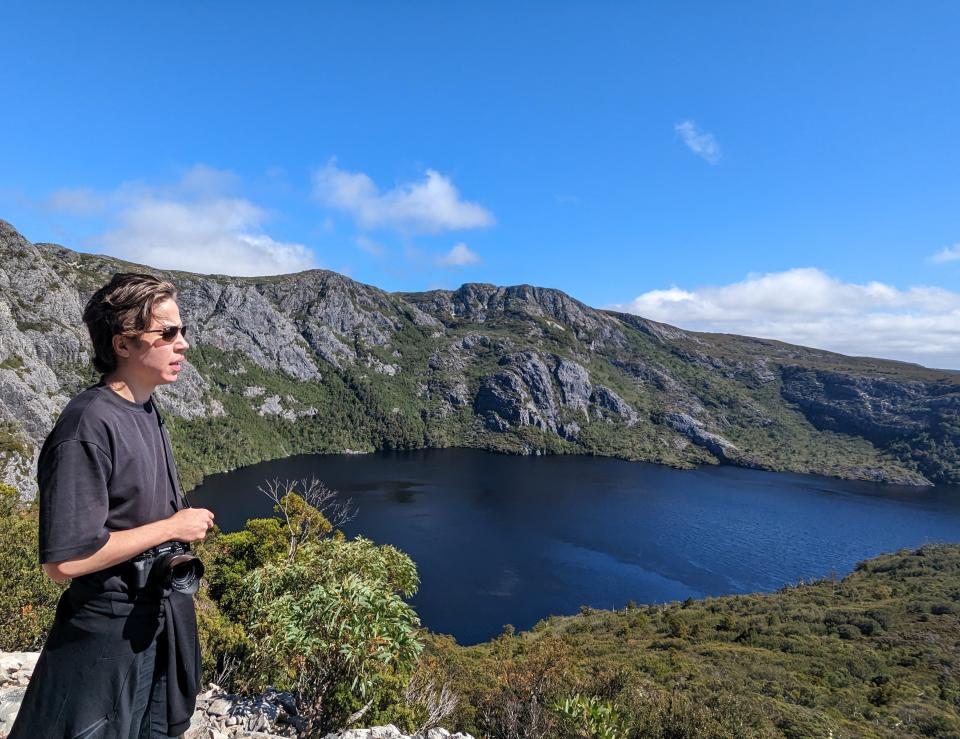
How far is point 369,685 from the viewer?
7.70m

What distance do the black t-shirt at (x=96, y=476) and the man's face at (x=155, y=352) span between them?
16 cm

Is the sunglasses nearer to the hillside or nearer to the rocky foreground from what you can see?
the rocky foreground

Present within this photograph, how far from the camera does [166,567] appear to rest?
2.25 meters

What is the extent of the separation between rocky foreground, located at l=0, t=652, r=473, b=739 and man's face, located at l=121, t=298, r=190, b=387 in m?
5.75

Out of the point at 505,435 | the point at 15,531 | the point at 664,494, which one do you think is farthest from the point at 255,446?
the point at 15,531

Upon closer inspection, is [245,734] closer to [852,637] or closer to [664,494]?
[852,637]

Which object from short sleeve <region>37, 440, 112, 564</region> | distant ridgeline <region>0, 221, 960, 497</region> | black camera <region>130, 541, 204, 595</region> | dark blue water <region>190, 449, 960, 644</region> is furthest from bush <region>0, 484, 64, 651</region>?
distant ridgeline <region>0, 221, 960, 497</region>

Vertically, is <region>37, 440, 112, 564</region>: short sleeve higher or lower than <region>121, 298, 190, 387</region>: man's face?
lower

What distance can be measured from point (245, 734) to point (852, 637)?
42499 mm

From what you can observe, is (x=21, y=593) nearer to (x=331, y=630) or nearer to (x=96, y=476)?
(x=331, y=630)

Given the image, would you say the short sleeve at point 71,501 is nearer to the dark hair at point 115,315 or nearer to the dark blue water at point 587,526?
the dark hair at point 115,315

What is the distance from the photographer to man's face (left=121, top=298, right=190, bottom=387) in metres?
2.35

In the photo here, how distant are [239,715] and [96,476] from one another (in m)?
7.64

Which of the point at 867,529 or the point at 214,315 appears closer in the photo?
the point at 867,529
